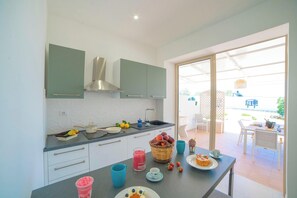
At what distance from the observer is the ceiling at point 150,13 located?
168 cm

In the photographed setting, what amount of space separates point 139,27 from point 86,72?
4.23 ft

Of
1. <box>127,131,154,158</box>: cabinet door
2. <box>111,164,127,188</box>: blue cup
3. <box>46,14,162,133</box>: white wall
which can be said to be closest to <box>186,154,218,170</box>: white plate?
<box>111,164,127,188</box>: blue cup

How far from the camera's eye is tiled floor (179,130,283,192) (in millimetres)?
2047

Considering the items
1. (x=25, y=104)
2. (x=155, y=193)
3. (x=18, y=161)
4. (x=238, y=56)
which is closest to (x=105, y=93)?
(x=25, y=104)


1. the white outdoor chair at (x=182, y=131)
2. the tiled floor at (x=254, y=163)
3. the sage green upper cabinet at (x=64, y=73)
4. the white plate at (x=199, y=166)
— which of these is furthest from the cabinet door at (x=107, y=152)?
the tiled floor at (x=254, y=163)

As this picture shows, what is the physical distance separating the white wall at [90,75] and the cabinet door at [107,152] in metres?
0.64

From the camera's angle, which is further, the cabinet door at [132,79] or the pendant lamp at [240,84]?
the pendant lamp at [240,84]

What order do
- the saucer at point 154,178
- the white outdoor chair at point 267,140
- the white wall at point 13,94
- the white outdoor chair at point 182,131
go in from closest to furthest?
1. the white wall at point 13,94
2. the saucer at point 154,178
3. the white outdoor chair at point 267,140
4. the white outdoor chair at point 182,131

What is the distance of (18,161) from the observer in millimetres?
646

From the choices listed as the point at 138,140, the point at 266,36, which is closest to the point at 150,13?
the point at 266,36

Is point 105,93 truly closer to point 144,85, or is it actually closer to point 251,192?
point 144,85

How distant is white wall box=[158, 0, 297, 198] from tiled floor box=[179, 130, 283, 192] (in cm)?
72

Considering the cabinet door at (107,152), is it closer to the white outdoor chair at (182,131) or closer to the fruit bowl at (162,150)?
the fruit bowl at (162,150)

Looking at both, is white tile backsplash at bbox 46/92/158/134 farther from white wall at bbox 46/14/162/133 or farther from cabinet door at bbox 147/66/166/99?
cabinet door at bbox 147/66/166/99
